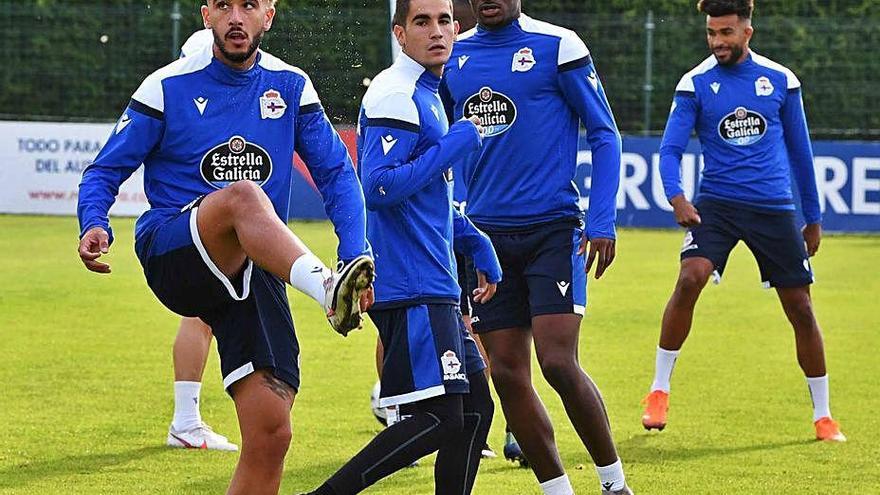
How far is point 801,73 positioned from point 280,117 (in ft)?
64.8

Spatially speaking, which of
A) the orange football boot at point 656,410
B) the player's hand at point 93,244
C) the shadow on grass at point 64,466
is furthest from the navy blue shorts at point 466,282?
the player's hand at point 93,244

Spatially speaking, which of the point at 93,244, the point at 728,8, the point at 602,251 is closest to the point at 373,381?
the point at 728,8

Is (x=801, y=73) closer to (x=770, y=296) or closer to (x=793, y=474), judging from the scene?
(x=770, y=296)

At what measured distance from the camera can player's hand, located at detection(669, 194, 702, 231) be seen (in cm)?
827

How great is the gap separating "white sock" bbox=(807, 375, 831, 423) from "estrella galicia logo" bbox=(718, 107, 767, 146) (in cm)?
134

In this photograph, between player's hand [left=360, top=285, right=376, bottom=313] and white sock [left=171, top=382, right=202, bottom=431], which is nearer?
player's hand [left=360, top=285, right=376, bottom=313]

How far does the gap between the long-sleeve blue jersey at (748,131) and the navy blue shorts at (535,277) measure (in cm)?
231

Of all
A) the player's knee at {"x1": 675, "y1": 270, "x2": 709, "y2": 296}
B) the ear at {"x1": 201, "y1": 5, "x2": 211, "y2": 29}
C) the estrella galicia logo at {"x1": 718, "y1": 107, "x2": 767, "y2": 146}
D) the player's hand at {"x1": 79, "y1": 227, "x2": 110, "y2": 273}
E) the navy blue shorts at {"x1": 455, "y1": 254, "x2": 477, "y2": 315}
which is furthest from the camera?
the estrella galicia logo at {"x1": 718, "y1": 107, "x2": 767, "y2": 146}

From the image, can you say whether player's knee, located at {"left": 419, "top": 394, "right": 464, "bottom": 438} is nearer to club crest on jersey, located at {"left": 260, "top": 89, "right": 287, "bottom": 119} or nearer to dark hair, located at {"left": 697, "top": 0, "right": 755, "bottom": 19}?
club crest on jersey, located at {"left": 260, "top": 89, "right": 287, "bottom": 119}

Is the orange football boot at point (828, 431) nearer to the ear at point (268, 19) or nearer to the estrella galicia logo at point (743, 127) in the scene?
the estrella galicia logo at point (743, 127)

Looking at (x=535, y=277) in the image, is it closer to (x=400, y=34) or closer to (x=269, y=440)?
(x=400, y=34)

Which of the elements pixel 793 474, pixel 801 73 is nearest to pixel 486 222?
pixel 793 474

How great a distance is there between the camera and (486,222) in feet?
21.1

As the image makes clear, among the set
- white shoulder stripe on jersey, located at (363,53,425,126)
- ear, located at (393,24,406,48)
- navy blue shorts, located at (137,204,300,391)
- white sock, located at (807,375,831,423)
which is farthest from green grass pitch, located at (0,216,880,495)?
ear, located at (393,24,406,48)
